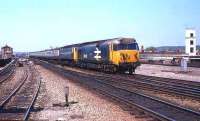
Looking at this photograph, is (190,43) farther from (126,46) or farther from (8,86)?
(8,86)

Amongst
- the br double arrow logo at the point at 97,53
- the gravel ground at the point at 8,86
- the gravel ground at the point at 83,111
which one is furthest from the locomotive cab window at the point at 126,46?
the gravel ground at the point at 83,111

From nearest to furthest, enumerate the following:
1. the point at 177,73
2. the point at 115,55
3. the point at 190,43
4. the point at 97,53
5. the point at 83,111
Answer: the point at 83,111 → the point at 115,55 → the point at 177,73 → the point at 97,53 → the point at 190,43

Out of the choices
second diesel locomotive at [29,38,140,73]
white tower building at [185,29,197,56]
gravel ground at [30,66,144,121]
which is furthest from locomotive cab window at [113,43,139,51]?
white tower building at [185,29,197,56]

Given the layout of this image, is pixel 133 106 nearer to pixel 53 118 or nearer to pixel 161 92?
pixel 53 118

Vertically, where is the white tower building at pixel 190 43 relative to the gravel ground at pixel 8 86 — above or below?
above

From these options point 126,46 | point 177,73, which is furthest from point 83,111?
point 177,73

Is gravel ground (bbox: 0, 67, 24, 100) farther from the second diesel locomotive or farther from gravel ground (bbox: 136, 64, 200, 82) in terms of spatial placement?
gravel ground (bbox: 136, 64, 200, 82)

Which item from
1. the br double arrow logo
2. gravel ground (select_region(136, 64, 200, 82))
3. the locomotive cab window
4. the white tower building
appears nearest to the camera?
gravel ground (select_region(136, 64, 200, 82))

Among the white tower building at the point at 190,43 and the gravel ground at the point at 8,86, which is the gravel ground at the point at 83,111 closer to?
the gravel ground at the point at 8,86

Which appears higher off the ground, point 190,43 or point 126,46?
point 190,43

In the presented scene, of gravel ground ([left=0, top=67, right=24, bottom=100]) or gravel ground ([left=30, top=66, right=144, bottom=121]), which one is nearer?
gravel ground ([left=30, top=66, right=144, bottom=121])

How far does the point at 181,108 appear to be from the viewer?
15.7m

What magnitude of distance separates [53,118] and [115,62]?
78.9 ft

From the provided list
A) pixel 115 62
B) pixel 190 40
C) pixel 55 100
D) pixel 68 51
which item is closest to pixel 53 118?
pixel 55 100
